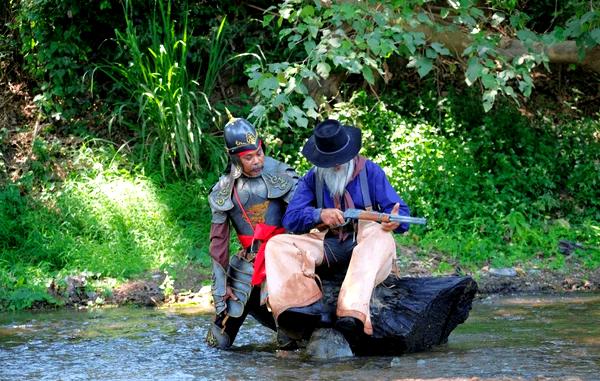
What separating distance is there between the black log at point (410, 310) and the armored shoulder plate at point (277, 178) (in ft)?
2.34

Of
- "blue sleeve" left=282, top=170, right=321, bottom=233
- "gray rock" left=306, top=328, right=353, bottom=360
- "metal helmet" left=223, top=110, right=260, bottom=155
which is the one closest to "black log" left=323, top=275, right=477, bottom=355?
"gray rock" left=306, top=328, right=353, bottom=360

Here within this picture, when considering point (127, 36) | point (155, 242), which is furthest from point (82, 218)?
point (127, 36)

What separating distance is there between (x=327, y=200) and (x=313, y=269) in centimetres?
46

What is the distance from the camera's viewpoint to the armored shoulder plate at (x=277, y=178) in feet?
21.3

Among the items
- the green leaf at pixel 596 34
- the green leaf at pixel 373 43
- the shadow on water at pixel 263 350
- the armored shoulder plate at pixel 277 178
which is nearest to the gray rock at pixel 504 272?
the shadow on water at pixel 263 350

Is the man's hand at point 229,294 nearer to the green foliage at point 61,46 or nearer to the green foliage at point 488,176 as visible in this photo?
the green foliage at point 488,176

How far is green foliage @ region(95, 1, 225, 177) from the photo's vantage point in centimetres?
1066

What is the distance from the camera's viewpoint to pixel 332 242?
6133 millimetres

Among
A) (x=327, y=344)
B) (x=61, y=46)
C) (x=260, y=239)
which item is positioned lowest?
(x=327, y=344)

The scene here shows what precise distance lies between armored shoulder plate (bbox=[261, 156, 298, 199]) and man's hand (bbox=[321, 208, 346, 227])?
60cm

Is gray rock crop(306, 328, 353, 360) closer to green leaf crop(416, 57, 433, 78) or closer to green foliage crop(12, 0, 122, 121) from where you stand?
green leaf crop(416, 57, 433, 78)

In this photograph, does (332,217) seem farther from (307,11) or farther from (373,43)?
(307,11)

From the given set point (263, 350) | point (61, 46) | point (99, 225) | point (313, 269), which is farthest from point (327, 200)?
point (61, 46)

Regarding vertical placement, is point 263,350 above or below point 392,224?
below
